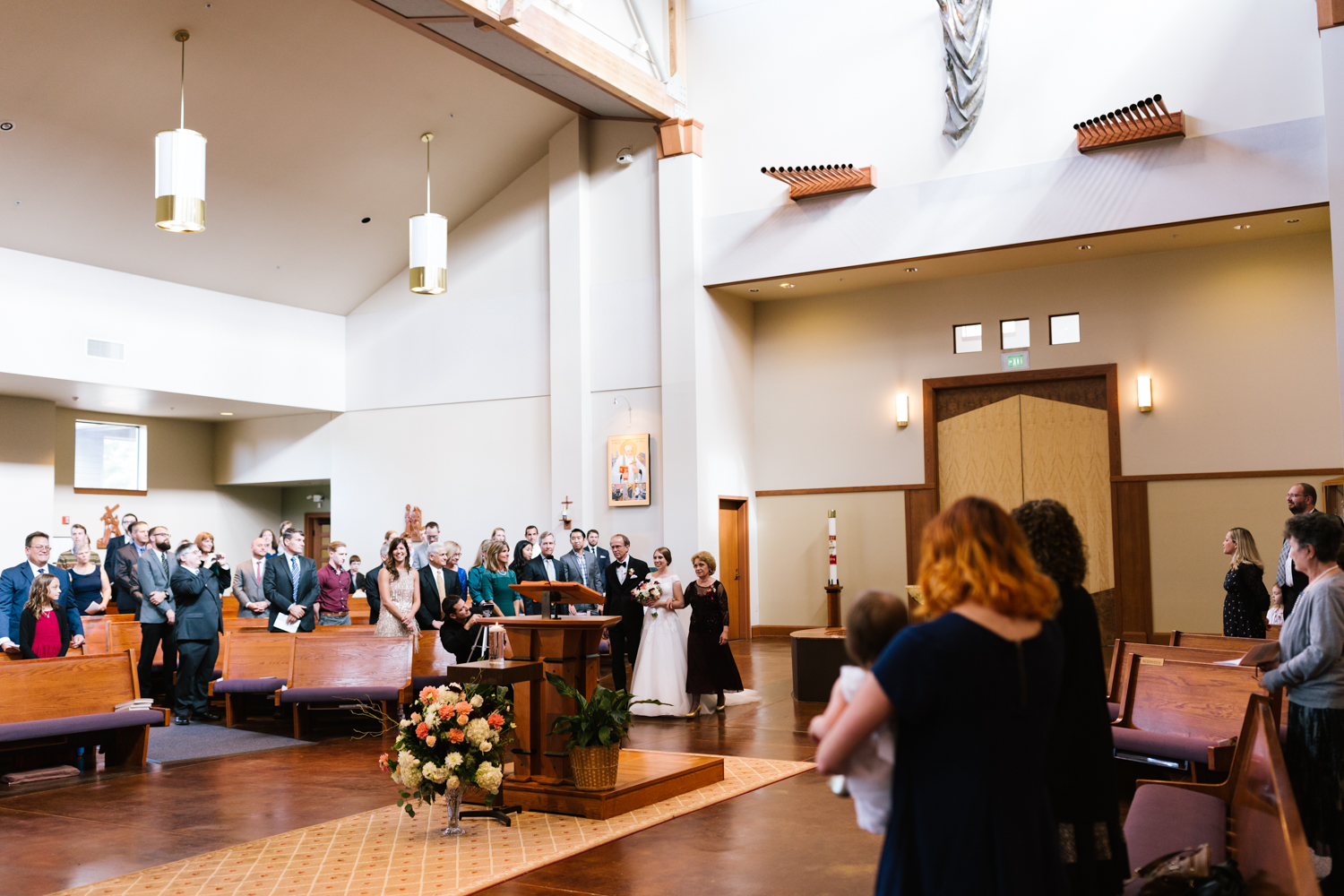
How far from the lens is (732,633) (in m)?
14.6

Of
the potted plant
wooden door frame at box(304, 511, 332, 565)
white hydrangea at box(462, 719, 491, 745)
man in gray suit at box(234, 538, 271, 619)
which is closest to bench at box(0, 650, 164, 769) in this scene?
man in gray suit at box(234, 538, 271, 619)

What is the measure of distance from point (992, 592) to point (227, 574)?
32.5 feet

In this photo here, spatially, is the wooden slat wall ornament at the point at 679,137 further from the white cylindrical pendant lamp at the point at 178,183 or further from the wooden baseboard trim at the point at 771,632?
the wooden baseboard trim at the point at 771,632

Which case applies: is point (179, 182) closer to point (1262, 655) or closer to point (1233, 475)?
point (1262, 655)

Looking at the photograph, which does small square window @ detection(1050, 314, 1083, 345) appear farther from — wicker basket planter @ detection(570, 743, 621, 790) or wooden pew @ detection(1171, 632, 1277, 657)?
wicker basket planter @ detection(570, 743, 621, 790)

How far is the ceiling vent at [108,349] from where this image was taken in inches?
538

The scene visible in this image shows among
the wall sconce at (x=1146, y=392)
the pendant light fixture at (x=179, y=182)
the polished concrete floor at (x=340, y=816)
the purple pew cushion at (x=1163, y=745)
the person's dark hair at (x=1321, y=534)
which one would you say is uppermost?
the pendant light fixture at (x=179, y=182)

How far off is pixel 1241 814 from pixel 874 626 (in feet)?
6.78

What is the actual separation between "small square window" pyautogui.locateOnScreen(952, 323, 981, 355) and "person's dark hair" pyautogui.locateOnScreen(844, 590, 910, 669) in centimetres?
1202

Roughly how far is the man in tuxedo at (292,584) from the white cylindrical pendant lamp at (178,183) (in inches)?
113

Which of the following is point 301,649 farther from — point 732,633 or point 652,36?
point 652,36

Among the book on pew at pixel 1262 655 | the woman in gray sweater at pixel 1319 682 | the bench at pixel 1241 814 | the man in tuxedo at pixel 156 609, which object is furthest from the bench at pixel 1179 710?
the man in tuxedo at pixel 156 609

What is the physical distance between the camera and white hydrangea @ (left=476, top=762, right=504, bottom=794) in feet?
16.9

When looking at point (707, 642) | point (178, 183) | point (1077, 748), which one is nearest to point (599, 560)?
point (707, 642)
